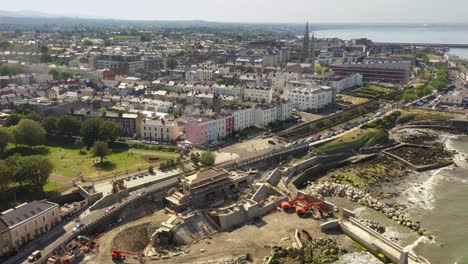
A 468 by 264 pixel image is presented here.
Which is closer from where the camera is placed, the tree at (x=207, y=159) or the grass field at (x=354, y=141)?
the tree at (x=207, y=159)

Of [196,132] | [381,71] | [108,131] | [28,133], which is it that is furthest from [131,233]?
[381,71]

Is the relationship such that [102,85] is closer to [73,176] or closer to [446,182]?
[73,176]

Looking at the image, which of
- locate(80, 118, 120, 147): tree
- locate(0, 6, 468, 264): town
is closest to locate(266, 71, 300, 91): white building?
locate(0, 6, 468, 264): town

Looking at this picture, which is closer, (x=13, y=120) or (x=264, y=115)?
(x=13, y=120)

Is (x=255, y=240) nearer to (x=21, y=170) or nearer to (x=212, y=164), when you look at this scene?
(x=212, y=164)

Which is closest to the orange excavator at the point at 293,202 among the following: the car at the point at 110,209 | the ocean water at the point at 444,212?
the ocean water at the point at 444,212

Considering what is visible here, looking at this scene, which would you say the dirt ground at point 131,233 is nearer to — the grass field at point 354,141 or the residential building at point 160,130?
the residential building at point 160,130
